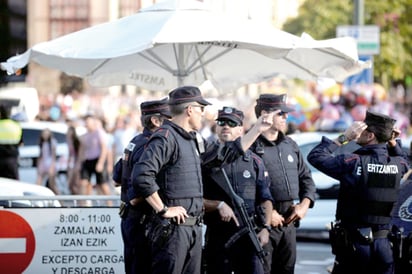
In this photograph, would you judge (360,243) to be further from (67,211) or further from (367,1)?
(367,1)

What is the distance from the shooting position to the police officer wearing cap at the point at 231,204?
963 cm

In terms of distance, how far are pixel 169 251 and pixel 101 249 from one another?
3.23 metres

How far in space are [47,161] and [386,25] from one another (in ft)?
82.5

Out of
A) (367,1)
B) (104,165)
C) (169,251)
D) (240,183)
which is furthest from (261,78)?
(367,1)

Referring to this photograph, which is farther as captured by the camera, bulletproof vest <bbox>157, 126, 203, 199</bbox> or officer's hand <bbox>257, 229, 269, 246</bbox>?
officer's hand <bbox>257, 229, 269, 246</bbox>

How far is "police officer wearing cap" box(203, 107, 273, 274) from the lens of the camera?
9633 mm

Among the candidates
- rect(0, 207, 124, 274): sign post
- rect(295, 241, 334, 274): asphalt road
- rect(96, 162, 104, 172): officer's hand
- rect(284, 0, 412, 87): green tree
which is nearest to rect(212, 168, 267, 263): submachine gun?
rect(0, 207, 124, 274): sign post

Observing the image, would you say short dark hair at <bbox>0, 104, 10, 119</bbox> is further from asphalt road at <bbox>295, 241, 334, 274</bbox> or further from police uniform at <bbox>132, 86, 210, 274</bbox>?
police uniform at <bbox>132, 86, 210, 274</bbox>

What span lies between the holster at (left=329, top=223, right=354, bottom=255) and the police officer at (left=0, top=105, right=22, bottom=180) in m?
9.50

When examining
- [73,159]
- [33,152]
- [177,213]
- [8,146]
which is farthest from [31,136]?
[177,213]

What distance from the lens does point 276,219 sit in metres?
9.93

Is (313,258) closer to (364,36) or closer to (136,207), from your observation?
(136,207)

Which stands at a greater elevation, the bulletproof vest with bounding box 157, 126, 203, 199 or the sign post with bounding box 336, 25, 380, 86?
the sign post with bounding box 336, 25, 380, 86

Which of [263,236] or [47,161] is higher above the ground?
[263,236]
